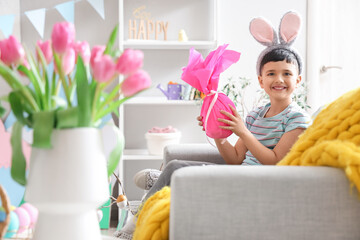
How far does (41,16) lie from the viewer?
9.54 feet

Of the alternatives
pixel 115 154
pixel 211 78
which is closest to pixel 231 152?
pixel 211 78

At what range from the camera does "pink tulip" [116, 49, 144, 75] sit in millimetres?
736

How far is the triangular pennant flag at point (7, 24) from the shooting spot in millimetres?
2859

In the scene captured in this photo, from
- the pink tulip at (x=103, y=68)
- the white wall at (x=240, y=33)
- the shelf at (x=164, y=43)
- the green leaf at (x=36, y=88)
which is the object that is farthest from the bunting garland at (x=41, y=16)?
the pink tulip at (x=103, y=68)

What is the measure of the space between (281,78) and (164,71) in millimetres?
1468

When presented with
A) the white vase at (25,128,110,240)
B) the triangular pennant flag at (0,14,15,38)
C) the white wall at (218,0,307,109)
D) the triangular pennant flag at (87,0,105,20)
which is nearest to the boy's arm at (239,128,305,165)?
the white vase at (25,128,110,240)

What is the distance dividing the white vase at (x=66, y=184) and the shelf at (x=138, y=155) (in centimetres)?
201

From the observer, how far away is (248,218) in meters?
0.96

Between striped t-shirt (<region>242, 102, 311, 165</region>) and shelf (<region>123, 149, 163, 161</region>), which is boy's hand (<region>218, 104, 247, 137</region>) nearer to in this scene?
striped t-shirt (<region>242, 102, 311, 165</region>)

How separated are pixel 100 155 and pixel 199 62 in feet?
2.64

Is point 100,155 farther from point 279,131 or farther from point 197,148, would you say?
point 197,148

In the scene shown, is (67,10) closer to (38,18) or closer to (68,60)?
(38,18)

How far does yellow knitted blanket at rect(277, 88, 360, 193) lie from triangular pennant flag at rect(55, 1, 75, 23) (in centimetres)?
217

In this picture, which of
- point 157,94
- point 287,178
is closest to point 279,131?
point 287,178
